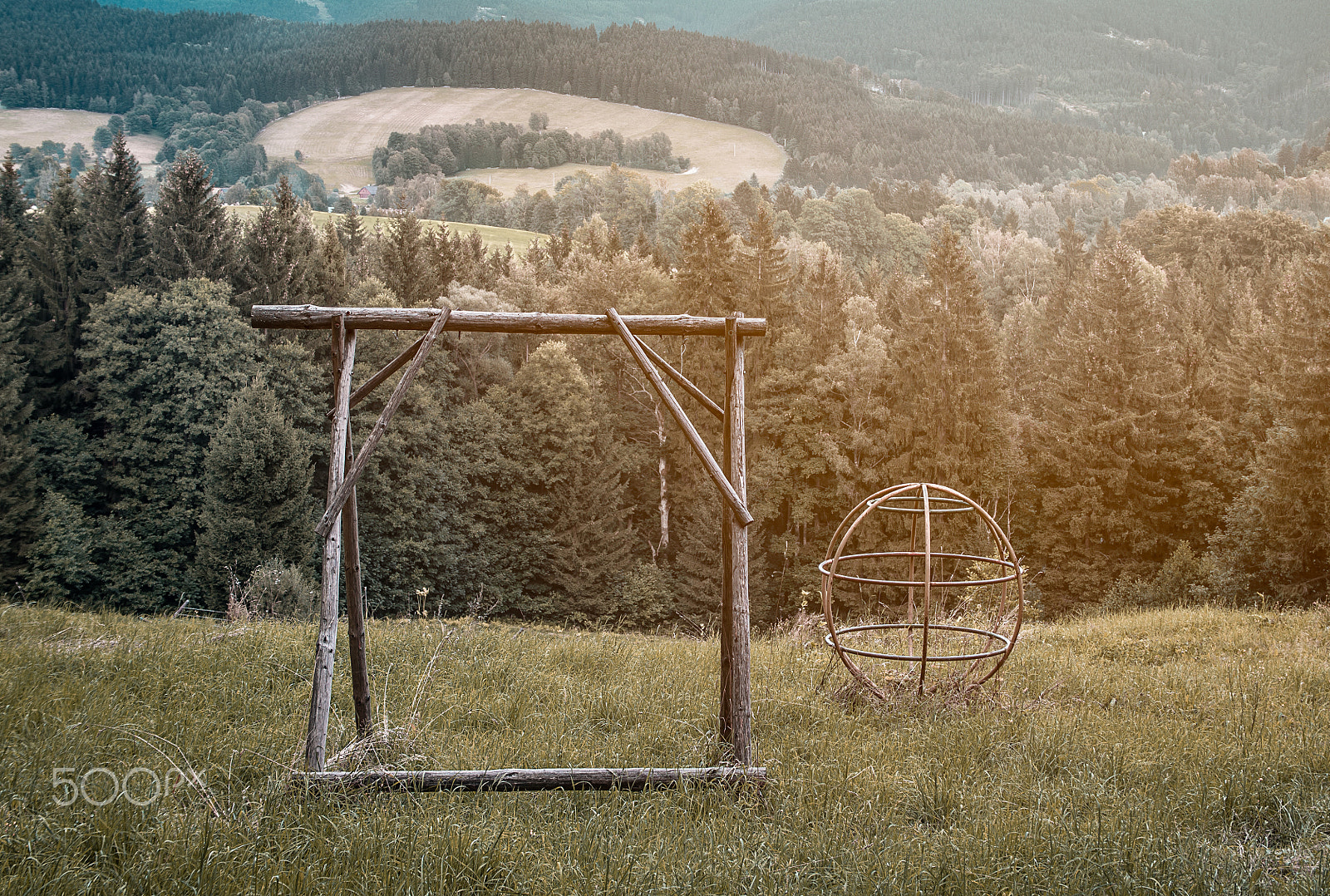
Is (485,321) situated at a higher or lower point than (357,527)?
higher

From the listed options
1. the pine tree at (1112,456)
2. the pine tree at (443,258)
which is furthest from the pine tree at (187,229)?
the pine tree at (1112,456)

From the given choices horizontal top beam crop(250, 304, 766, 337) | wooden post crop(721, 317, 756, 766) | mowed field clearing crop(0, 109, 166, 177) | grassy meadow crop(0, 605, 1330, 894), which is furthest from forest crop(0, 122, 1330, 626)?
mowed field clearing crop(0, 109, 166, 177)

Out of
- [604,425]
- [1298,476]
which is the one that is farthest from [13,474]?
[1298,476]

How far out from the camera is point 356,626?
5.27 meters

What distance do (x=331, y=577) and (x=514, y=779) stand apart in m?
1.61

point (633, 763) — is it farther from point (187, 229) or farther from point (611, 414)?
point (611, 414)

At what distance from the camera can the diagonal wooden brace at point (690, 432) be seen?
494 centimetres

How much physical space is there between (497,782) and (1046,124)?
15213cm

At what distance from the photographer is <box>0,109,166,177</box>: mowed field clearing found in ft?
245

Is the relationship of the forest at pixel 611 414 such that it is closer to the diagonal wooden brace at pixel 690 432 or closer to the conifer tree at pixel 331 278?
the conifer tree at pixel 331 278

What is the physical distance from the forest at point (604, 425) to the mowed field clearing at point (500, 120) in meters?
59.4

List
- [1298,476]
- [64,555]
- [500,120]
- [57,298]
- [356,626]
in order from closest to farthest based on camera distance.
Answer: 1. [356,626]
2. [64,555]
3. [1298,476]
4. [57,298]
5. [500,120]

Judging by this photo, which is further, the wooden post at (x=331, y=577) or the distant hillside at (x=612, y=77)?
the distant hillside at (x=612, y=77)

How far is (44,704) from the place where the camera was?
534 cm
